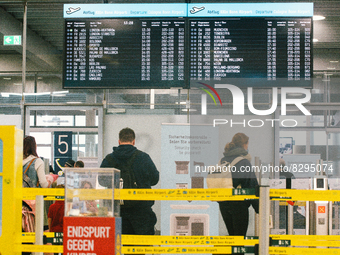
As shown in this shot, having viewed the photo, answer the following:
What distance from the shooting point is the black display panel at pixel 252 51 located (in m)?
5.21

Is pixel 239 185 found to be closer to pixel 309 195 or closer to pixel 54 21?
pixel 309 195

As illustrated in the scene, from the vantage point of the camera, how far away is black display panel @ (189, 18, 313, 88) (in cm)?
521

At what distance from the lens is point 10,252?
3.22 m

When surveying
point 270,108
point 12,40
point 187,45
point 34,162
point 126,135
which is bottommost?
point 34,162

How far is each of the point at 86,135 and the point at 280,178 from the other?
3.12 metres

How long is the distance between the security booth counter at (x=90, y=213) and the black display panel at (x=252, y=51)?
8.66ft

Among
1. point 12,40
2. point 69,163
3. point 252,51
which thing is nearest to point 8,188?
point 69,163

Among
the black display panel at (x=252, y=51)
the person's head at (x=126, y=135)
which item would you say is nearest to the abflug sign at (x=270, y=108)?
the black display panel at (x=252, y=51)

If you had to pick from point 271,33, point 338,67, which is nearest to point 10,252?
point 271,33

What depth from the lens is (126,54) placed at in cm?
531

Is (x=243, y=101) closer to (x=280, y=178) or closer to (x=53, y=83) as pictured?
(x=280, y=178)

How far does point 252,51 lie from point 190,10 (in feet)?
3.15

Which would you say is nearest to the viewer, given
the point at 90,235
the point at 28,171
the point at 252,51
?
the point at 90,235

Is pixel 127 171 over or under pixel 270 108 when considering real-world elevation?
under
